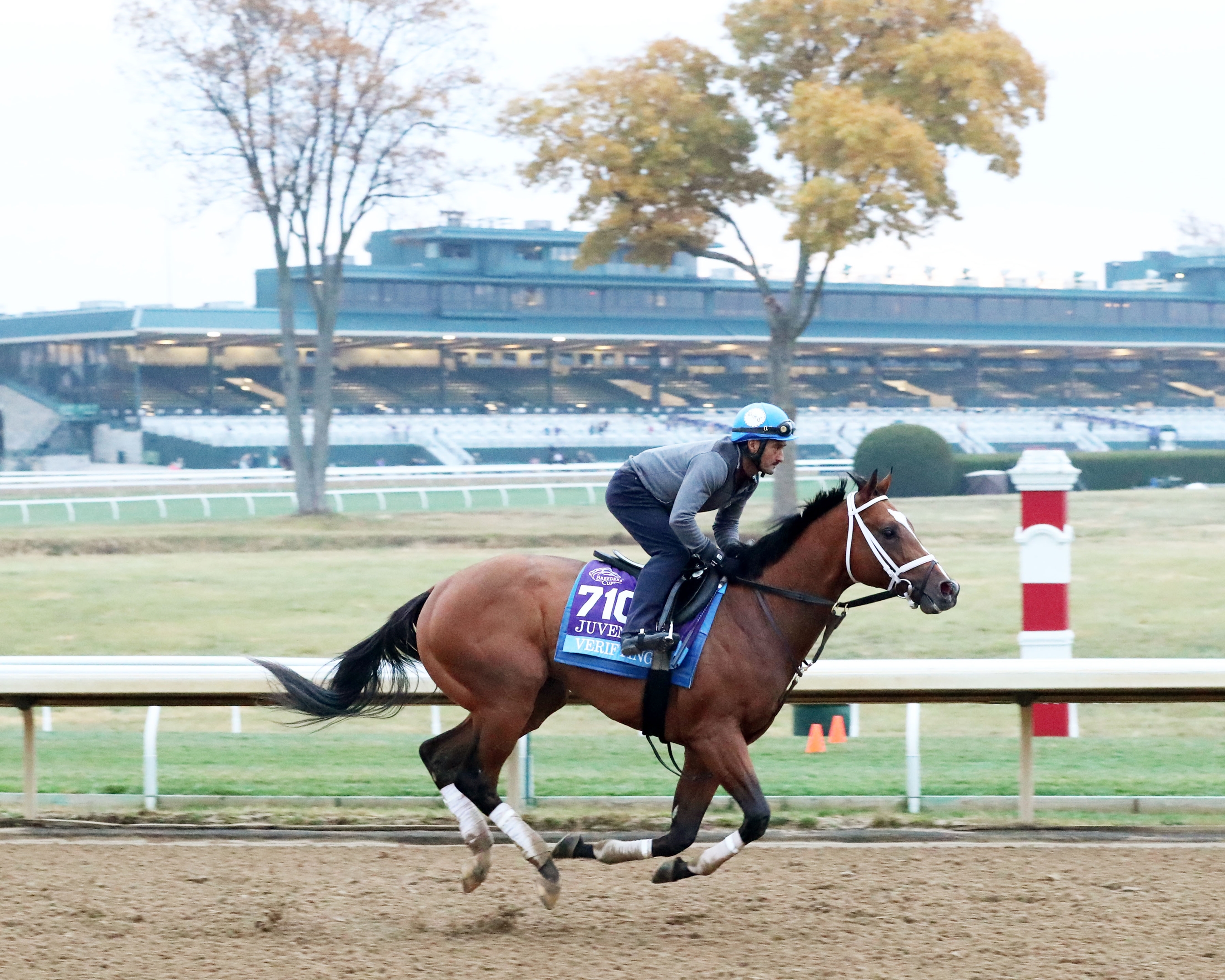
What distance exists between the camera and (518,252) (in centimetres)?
4891

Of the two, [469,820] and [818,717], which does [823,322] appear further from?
[469,820]

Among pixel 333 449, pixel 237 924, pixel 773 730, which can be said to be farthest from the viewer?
pixel 333 449

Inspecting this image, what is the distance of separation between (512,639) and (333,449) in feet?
99.9

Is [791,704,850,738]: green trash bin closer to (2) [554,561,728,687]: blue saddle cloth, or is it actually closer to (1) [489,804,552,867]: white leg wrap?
(2) [554,561,728,687]: blue saddle cloth

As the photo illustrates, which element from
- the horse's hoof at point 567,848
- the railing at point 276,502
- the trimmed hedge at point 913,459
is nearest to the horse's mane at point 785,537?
the horse's hoof at point 567,848

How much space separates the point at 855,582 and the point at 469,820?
1.55 metres

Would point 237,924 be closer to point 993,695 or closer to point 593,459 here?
point 993,695

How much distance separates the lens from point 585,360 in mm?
47844

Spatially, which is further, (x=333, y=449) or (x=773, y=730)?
(x=333, y=449)

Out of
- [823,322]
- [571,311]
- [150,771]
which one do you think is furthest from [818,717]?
[823,322]

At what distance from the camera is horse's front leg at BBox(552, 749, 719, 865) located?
4898 millimetres

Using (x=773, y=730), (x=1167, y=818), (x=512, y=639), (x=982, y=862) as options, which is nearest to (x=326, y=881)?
(x=512, y=639)

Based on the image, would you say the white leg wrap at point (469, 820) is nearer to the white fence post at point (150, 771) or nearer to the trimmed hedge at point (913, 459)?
the white fence post at point (150, 771)

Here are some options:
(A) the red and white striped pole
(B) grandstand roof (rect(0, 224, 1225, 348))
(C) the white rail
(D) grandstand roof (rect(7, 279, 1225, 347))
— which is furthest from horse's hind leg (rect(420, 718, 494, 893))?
(B) grandstand roof (rect(0, 224, 1225, 348))
